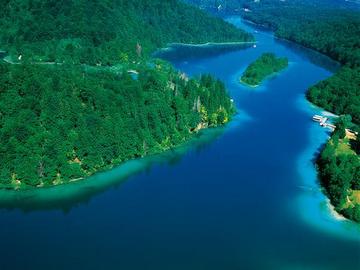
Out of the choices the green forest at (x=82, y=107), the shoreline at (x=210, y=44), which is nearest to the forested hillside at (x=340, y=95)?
the green forest at (x=82, y=107)

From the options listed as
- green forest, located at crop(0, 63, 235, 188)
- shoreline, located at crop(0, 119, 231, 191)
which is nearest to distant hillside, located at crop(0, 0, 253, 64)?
green forest, located at crop(0, 63, 235, 188)

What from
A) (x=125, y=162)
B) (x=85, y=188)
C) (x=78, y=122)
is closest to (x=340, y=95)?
(x=125, y=162)

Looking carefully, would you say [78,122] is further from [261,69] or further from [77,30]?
[261,69]

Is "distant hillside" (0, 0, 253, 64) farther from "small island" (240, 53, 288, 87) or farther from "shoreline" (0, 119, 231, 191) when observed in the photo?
"shoreline" (0, 119, 231, 191)

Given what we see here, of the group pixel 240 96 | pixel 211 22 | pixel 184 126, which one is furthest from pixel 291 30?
pixel 184 126

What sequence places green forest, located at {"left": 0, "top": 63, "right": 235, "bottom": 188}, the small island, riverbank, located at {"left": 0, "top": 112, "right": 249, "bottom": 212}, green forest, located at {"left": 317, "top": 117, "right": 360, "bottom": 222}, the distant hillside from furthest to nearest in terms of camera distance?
the small island, the distant hillside, green forest, located at {"left": 0, "top": 63, "right": 235, "bottom": 188}, green forest, located at {"left": 317, "top": 117, "right": 360, "bottom": 222}, riverbank, located at {"left": 0, "top": 112, "right": 249, "bottom": 212}

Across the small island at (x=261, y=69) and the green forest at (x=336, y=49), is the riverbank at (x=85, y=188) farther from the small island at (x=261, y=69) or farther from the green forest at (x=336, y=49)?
the small island at (x=261, y=69)
